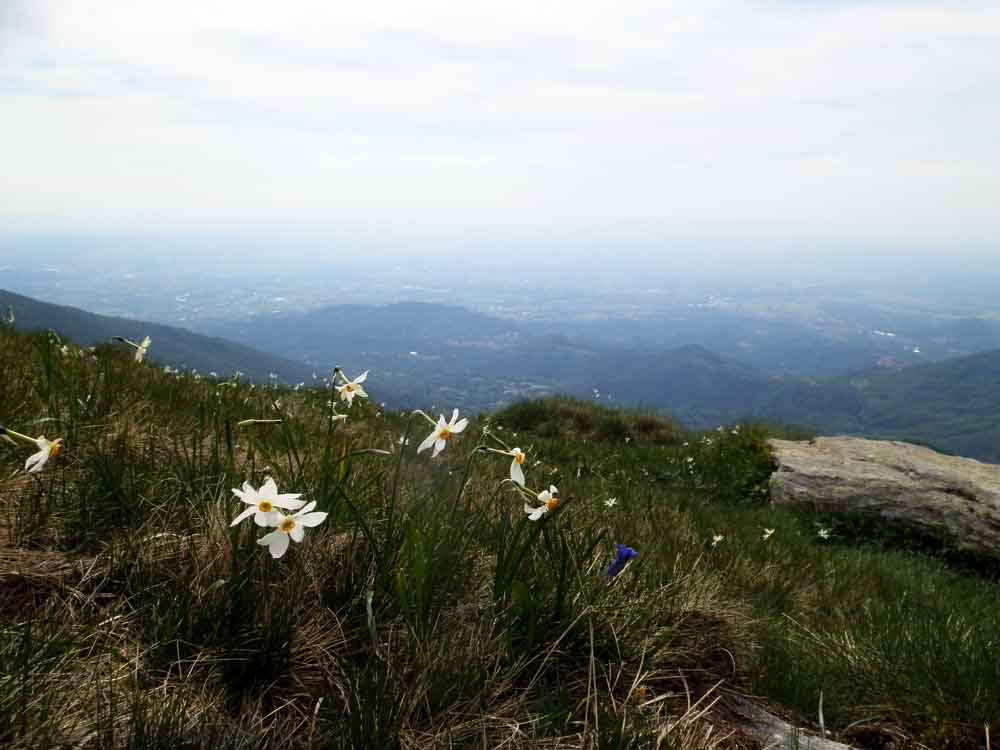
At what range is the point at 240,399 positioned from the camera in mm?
6398

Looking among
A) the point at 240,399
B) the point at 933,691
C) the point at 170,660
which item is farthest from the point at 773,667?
the point at 240,399

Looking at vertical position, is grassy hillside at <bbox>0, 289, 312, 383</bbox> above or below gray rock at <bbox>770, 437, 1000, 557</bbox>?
below

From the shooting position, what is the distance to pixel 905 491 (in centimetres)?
976

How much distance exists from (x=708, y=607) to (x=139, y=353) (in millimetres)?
3071

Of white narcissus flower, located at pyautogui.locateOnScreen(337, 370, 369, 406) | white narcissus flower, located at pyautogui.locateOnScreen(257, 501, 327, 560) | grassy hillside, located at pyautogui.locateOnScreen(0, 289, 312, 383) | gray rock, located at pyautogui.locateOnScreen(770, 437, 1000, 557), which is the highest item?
white narcissus flower, located at pyautogui.locateOnScreen(337, 370, 369, 406)

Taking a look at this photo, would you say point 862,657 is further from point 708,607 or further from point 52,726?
point 52,726

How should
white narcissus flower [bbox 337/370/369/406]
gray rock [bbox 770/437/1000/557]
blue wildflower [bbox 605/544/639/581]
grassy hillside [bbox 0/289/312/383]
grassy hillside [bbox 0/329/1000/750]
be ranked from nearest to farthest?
grassy hillside [bbox 0/329/1000/750] → blue wildflower [bbox 605/544/639/581] → white narcissus flower [bbox 337/370/369/406] → gray rock [bbox 770/437/1000/557] → grassy hillside [bbox 0/289/312/383]

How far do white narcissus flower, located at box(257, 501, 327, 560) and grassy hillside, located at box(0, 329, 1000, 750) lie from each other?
33 cm

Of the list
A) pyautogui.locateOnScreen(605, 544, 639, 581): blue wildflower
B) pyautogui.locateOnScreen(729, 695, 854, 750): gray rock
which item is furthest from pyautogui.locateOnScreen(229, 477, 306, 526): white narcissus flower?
pyautogui.locateOnScreen(729, 695, 854, 750): gray rock

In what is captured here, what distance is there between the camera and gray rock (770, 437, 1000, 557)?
30.1 feet

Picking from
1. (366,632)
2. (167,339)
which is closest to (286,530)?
(366,632)

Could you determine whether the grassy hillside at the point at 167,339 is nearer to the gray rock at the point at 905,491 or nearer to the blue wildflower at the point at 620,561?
the gray rock at the point at 905,491

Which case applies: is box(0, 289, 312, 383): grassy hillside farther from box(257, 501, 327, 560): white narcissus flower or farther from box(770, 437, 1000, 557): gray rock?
box(257, 501, 327, 560): white narcissus flower

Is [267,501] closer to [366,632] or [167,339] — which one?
[366,632]
